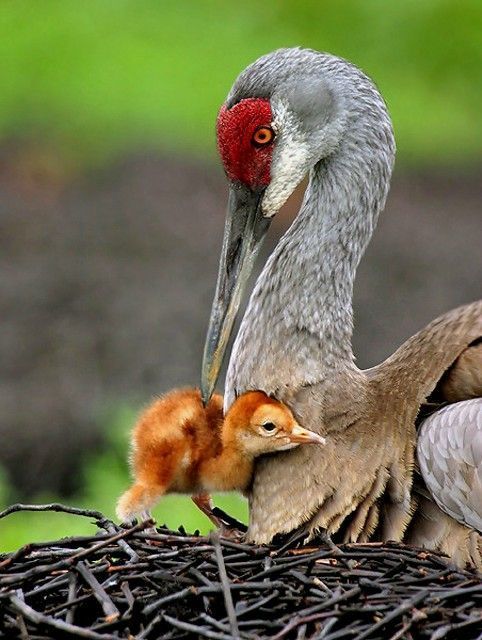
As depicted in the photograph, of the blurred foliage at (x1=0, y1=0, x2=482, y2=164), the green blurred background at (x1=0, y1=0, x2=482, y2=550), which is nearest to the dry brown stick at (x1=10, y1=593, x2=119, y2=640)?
the green blurred background at (x1=0, y1=0, x2=482, y2=550)

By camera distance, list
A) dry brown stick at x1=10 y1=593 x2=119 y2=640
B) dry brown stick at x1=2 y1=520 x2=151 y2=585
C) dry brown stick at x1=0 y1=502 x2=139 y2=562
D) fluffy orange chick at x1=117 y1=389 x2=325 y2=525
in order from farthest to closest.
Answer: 1. fluffy orange chick at x1=117 y1=389 x2=325 y2=525
2. dry brown stick at x1=0 y1=502 x2=139 y2=562
3. dry brown stick at x1=2 y1=520 x2=151 y2=585
4. dry brown stick at x1=10 y1=593 x2=119 y2=640

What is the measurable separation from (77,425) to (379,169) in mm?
4257

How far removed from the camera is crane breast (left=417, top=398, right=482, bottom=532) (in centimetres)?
558

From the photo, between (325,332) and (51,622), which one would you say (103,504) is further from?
(51,622)

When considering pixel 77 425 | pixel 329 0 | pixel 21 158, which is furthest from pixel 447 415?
pixel 329 0

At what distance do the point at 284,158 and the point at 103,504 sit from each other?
3.37 metres

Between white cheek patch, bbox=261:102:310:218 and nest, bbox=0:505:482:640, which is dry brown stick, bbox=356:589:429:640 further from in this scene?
white cheek patch, bbox=261:102:310:218

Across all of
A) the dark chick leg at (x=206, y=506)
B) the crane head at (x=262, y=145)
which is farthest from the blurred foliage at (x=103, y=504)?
the crane head at (x=262, y=145)

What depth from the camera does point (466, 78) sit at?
1808 cm

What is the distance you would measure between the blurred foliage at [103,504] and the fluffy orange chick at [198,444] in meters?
2.33

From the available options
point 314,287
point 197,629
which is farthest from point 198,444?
point 197,629

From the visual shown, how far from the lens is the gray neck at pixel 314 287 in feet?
20.2

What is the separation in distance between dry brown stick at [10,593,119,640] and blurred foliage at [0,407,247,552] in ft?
11.4

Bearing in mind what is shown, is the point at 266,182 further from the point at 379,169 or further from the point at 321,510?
the point at 321,510
